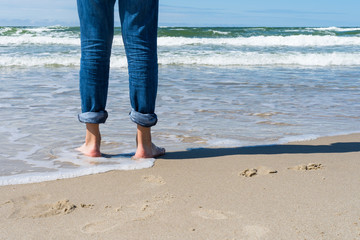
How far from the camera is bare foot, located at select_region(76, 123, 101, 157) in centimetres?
242

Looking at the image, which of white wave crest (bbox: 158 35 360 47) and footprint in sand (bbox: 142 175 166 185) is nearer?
footprint in sand (bbox: 142 175 166 185)

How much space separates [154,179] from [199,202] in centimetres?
39

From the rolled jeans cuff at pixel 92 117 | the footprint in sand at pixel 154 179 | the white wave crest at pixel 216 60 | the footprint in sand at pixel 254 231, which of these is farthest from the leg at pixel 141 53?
the white wave crest at pixel 216 60

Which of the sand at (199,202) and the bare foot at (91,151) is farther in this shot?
the bare foot at (91,151)

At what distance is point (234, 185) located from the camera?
6.24ft

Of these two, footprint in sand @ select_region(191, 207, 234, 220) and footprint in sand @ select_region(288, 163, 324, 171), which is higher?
footprint in sand @ select_region(191, 207, 234, 220)

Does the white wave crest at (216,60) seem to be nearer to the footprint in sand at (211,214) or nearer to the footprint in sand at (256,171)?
the footprint in sand at (256,171)

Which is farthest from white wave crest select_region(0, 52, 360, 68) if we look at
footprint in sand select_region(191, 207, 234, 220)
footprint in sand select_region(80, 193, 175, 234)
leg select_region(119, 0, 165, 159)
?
footprint in sand select_region(191, 207, 234, 220)

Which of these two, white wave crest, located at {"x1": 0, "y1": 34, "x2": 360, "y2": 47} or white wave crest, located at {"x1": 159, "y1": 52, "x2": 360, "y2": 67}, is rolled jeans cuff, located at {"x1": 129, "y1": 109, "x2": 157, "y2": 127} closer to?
white wave crest, located at {"x1": 159, "y1": 52, "x2": 360, "y2": 67}

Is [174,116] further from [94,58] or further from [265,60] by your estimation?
[265,60]

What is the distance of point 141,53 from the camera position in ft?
7.40

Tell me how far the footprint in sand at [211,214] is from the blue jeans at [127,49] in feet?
2.74

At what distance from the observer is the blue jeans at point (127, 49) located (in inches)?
87.9

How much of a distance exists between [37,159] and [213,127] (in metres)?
1.35
